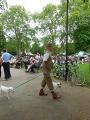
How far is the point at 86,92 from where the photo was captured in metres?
15.5

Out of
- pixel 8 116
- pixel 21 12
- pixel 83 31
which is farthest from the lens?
pixel 21 12

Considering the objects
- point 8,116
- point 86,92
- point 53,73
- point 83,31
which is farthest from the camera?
point 83,31

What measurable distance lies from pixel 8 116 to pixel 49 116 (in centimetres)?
106

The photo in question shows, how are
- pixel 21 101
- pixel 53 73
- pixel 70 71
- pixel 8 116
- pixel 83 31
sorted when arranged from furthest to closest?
1. pixel 83 31
2. pixel 53 73
3. pixel 70 71
4. pixel 21 101
5. pixel 8 116

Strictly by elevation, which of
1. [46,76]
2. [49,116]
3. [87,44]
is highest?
[87,44]

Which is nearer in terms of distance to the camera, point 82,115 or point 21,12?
point 82,115

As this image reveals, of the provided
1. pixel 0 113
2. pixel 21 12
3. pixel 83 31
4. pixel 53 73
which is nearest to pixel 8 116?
pixel 0 113

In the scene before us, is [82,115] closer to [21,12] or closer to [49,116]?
[49,116]

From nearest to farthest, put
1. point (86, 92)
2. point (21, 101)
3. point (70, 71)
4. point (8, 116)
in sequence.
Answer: point (8, 116) < point (21, 101) < point (86, 92) < point (70, 71)

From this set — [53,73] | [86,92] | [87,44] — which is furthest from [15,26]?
[86,92]

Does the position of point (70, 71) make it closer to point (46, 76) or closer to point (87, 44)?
point (46, 76)

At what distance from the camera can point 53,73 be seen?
81.4 ft

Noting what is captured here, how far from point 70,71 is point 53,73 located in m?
3.83

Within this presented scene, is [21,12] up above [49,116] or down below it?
above
